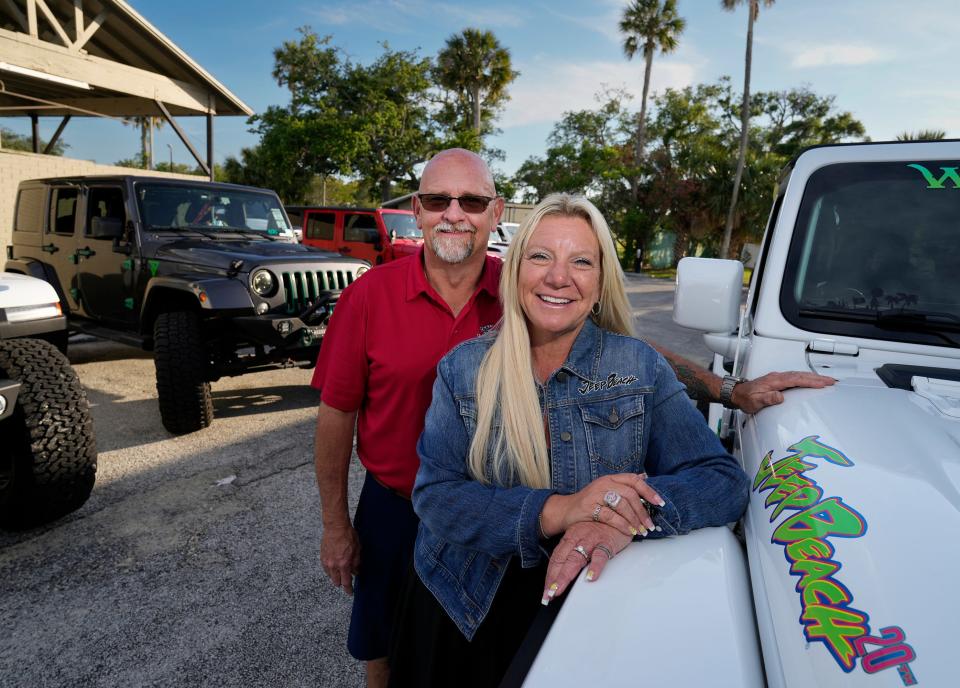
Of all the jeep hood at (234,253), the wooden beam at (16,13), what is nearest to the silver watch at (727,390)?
the jeep hood at (234,253)

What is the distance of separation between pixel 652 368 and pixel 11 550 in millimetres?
3291

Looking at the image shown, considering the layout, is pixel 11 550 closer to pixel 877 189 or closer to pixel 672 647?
pixel 672 647

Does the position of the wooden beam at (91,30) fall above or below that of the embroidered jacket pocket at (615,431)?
above

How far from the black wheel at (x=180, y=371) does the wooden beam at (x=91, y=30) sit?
8374mm

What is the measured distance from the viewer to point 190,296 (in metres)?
4.83

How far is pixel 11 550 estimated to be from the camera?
9.77 ft

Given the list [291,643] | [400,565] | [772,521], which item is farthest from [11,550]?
[772,521]

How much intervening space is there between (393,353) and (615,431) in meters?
0.74

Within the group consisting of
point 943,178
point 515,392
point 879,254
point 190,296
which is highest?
point 943,178

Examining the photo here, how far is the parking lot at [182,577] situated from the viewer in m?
2.28

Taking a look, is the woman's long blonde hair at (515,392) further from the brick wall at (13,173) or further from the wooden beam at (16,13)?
the wooden beam at (16,13)

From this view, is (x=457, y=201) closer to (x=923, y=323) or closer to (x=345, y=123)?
(x=923, y=323)

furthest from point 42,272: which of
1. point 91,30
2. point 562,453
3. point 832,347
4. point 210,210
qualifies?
point 832,347

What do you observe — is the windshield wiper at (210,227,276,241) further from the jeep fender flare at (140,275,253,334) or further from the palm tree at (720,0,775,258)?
the palm tree at (720,0,775,258)
